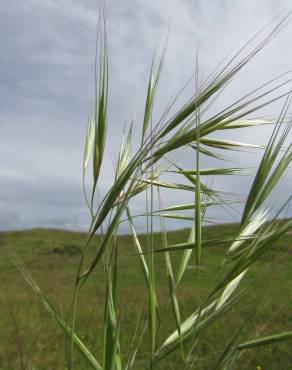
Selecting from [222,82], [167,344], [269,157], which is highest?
[222,82]

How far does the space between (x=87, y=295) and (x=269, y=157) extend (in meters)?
13.3

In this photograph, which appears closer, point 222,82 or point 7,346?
point 222,82

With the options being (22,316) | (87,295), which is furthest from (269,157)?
(87,295)

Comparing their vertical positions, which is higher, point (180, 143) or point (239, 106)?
point (239, 106)

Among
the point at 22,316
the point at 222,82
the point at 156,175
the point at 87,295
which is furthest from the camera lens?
the point at 87,295

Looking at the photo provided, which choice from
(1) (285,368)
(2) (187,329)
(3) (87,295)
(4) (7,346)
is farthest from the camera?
(3) (87,295)

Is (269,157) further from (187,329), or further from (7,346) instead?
(7,346)

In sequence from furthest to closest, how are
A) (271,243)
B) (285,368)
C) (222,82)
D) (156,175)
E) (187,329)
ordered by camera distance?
1. (285,368)
2. (156,175)
3. (187,329)
4. (222,82)
5. (271,243)

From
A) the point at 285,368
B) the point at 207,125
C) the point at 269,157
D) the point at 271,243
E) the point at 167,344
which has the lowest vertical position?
the point at 285,368

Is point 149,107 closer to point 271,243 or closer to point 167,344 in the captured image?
point 271,243

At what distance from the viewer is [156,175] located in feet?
6.10

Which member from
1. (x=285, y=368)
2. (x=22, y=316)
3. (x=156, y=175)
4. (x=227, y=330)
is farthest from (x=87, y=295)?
(x=156, y=175)

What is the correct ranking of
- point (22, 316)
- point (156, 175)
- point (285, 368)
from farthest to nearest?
point (22, 316) < point (285, 368) < point (156, 175)

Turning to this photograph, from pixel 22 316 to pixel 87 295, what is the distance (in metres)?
4.30
